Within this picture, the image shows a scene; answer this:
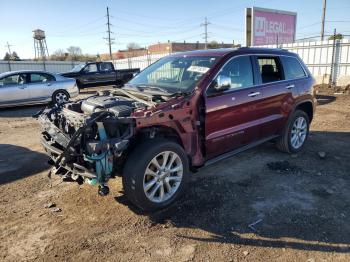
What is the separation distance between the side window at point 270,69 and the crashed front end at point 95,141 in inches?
90.2

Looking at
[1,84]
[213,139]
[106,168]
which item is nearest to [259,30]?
[1,84]

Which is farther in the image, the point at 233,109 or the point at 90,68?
the point at 90,68

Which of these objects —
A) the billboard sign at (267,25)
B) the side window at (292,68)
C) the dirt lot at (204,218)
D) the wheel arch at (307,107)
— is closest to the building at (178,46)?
the billboard sign at (267,25)

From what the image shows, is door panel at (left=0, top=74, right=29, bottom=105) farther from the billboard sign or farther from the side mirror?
the billboard sign

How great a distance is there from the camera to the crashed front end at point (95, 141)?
11.4 feet

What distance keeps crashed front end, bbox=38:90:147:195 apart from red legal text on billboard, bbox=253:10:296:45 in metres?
17.7

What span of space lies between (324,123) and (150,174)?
253 inches

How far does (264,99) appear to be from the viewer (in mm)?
5133

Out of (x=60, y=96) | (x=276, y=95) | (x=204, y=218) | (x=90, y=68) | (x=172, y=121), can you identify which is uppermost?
(x=90, y=68)

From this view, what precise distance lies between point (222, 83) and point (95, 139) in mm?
1895

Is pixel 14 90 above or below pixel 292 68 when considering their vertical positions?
below

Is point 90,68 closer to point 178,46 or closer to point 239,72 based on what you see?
point 239,72

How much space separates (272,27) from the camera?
2148cm

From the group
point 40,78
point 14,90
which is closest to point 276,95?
point 14,90
